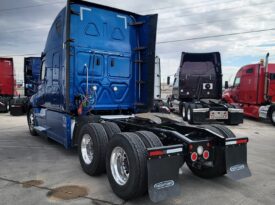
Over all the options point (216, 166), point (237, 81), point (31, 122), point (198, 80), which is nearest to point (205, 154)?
point (216, 166)

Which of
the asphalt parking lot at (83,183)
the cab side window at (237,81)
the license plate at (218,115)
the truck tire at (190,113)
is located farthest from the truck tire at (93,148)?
the cab side window at (237,81)

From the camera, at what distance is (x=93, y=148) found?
4980mm

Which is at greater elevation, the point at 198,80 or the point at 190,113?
the point at 198,80

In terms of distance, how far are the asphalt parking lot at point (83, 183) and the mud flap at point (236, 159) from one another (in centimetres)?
25

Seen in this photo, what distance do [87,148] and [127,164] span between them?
59.1 inches

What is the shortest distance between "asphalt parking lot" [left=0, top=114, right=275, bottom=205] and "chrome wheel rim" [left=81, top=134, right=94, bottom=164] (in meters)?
0.28

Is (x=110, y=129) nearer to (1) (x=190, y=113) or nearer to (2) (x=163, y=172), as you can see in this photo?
(2) (x=163, y=172)

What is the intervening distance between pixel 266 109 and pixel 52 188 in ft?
37.0

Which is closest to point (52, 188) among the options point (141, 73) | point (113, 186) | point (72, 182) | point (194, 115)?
point (72, 182)

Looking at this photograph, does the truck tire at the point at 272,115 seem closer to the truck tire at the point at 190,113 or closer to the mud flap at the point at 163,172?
the truck tire at the point at 190,113

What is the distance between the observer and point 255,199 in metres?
4.06

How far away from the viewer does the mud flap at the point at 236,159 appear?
171 inches

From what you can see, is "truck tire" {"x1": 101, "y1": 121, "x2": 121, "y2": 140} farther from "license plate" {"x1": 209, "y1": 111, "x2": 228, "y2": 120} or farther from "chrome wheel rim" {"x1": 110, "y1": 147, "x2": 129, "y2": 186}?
"license plate" {"x1": 209, "y1": 111, "x2": 228, "y2": 120}

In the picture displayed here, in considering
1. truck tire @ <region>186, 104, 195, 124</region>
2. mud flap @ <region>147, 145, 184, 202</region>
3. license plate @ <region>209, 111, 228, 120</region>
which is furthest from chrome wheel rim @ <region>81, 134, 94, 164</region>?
license plate @ <region>209, 111, 228, 120</region>
